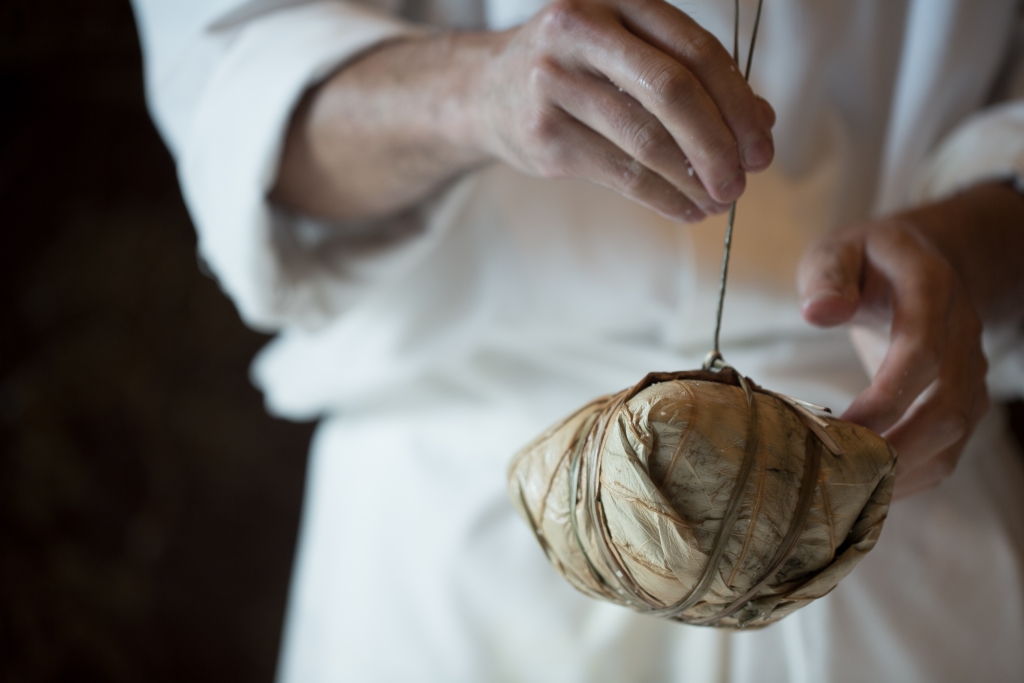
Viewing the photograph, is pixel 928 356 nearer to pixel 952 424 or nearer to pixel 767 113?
pixel 952 424

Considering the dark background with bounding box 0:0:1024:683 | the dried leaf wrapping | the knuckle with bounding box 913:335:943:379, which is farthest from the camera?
the dark background with bounding box 0:0:1024:683

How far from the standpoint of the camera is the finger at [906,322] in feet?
1.44

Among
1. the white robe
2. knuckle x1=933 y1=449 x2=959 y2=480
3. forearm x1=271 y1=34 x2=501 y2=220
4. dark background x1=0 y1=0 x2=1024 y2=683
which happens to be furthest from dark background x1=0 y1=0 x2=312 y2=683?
knuckle x1=933 y1=449 x2=959 y2=480

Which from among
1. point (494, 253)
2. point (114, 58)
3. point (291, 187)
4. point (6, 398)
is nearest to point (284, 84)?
point (291, 187)

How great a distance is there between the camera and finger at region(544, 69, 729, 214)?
1.30ft

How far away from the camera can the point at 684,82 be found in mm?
367

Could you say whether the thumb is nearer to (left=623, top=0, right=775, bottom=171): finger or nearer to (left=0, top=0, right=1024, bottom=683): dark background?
(left=623, top=0, right=775, bottom=171): finger

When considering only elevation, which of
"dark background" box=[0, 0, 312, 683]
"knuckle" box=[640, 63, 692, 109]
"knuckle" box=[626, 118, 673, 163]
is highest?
"knuckle" box=[640, 63, 692, 109]

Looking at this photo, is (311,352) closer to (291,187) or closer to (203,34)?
(291,187)

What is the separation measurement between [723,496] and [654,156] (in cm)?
18

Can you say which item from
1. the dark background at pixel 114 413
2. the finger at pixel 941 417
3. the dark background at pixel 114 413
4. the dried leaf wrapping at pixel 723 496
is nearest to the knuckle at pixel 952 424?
the finger at pixel 941 417

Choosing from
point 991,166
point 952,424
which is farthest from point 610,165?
point 991,166

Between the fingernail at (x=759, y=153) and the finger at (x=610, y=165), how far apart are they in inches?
1.8

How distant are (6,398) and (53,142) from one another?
40 cm
